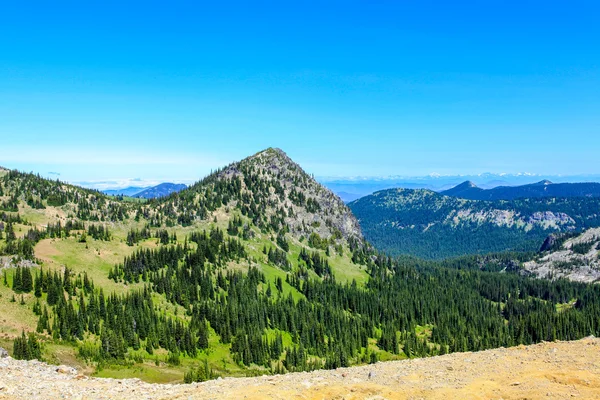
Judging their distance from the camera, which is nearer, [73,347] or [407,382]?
[407,382]

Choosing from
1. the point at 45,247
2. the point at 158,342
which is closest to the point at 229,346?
the point at 158,342

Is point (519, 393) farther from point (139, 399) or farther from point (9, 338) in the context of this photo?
point (9, 338)

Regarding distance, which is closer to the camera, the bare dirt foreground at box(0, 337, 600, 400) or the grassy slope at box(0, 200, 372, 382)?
the bare dirt foreground at box(0, 337, 600, 400)

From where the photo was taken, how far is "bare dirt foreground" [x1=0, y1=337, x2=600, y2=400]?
35.9 m

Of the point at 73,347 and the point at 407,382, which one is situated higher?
the point at 407,382

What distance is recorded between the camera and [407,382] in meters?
40.5

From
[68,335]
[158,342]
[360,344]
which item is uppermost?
[68,335]

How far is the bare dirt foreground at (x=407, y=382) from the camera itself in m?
35.9

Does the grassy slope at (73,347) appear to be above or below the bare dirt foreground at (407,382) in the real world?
below

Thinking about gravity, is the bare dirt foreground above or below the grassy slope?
above

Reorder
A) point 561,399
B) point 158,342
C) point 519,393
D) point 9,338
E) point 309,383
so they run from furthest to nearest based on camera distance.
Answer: point 158,342, point 9,338, point 309,383, point 519,393, point 561,399

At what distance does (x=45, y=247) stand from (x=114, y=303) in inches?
2538

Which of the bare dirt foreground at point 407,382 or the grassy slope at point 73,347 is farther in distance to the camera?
the grassy slope at point 73,347

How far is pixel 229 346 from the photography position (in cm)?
15812
